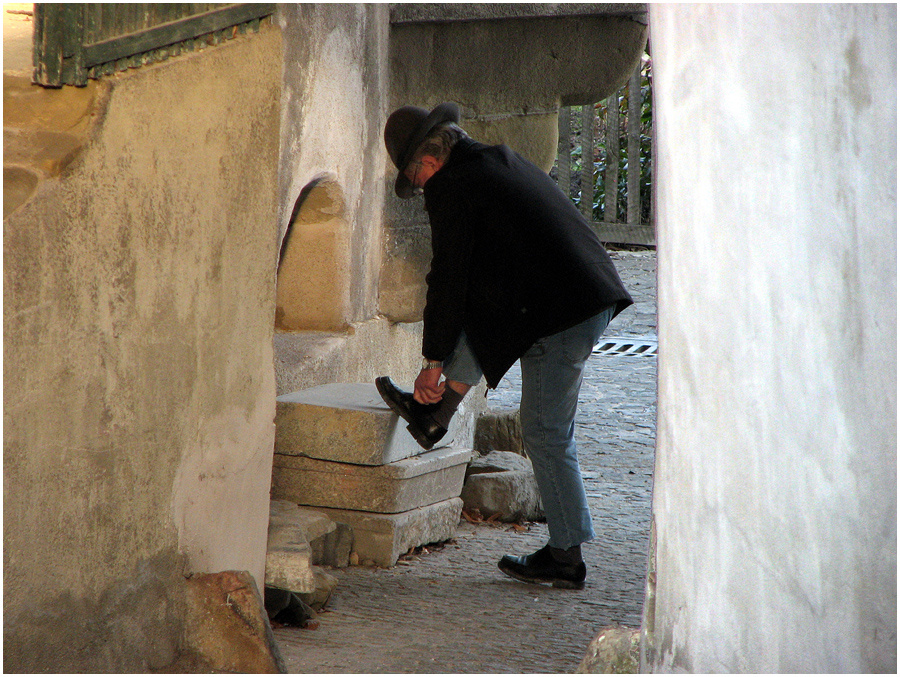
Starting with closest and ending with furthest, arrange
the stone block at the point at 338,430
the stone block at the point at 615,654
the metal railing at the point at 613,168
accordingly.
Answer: the stone block at the point at 615,654
the stone block at the point at 338,430
the metal railing at the point at 613,168

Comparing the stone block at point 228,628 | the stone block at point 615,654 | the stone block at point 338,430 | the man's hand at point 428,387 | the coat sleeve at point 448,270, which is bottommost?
the stone block at point 228,628

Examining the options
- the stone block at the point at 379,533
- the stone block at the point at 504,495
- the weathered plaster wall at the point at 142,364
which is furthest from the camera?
the stone block at the point at 504,495

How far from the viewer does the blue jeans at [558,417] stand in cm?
365

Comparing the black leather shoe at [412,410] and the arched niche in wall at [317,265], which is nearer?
the black leather shoe at [412,410]

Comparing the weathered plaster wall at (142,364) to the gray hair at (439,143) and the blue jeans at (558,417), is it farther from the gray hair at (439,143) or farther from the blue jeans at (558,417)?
the blue jeans at (558,417)

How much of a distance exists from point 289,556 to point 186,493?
0.58 m

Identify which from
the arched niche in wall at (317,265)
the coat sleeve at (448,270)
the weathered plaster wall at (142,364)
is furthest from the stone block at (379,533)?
the arched niche in wall at (317,265)

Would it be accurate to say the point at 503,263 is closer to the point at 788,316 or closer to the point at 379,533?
the point at 379,533

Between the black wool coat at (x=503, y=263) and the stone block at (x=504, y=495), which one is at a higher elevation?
the black wool coat at (x=503, y=263)

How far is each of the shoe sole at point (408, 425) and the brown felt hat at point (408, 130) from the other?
801mm

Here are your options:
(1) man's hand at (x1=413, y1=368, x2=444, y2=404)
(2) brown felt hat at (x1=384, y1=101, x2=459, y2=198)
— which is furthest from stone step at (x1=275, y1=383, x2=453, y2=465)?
(2) brown felt hat at (x1=384, y1=101, x2=459, y2=198)

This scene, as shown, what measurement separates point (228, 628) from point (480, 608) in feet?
3.78

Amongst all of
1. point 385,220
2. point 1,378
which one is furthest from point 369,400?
point 1,378

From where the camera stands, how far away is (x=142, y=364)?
247 cm
